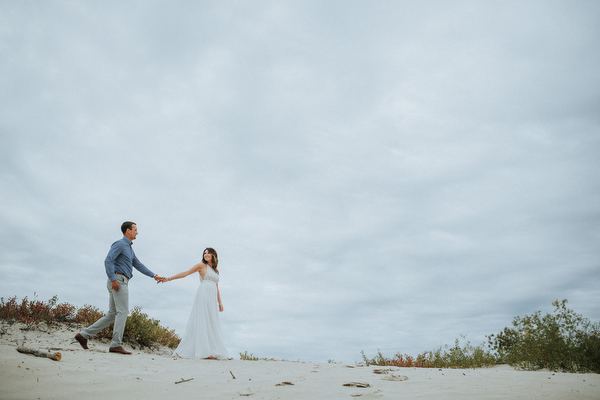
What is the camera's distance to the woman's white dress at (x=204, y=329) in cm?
975

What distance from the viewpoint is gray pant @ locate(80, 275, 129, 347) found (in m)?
8.93

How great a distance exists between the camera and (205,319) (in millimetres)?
10000

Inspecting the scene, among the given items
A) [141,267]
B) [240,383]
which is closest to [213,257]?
[141,267]

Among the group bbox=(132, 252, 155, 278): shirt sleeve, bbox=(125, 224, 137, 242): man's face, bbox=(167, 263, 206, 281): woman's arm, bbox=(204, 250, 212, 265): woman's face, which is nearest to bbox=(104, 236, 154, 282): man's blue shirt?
bbox=(125, 224, 137, 242): man's face

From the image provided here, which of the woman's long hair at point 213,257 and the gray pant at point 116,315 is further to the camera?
the woman's long hair at point 213,257

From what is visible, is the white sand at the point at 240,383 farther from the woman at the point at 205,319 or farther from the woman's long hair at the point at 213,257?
the woman's long hair at the point at 213,257

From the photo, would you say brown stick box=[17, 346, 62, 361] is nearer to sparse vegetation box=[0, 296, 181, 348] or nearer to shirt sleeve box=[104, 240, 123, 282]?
shirt sleeve box=[104, 240, 123, 282]

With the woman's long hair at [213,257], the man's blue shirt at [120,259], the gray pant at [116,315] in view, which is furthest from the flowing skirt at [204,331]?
the man's blue shirt at [120,259]

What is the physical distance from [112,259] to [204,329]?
2.85 m

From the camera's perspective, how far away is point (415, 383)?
18.5ft

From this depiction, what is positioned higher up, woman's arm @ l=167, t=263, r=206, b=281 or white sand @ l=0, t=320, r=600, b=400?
woman's arm @ l=167, t=263, r=206, b=281

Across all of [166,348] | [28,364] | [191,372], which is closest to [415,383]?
[191,372]

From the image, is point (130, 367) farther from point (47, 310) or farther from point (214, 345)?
point (47, 310)

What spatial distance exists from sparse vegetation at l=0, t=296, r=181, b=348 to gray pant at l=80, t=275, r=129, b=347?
267 cm
